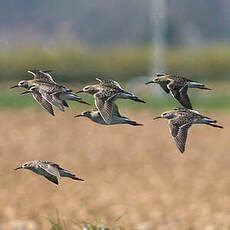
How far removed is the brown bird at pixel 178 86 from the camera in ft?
16.7

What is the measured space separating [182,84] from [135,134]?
2845cm

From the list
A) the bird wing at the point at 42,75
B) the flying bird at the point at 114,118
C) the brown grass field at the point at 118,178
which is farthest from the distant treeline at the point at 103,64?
the flying bird at the point at 114,118

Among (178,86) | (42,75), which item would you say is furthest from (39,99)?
(178,86)

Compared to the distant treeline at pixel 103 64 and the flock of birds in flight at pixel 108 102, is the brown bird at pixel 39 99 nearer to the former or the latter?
the flock of birds in flight at pixel 108 102

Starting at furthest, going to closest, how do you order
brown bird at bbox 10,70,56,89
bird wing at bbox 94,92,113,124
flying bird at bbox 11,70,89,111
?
brown bird at bbox 10,70,56,89
flying bird at bbox 11,70,89,111
bird wing at bbox 94,92,113,124

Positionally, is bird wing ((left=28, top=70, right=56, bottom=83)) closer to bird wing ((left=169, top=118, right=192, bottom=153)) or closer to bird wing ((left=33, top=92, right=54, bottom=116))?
bird wing ((left=33, top=92, right=54, bottom=116))

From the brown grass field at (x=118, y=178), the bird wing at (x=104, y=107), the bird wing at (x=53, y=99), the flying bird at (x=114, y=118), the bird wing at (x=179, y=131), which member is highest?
the bird wing at (x=53, y=99)

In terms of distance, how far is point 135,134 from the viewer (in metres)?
33.7

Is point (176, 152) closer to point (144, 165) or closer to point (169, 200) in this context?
point (144, 165)

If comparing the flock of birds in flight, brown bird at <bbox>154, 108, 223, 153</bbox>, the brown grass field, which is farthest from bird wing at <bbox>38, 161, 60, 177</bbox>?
the brown grass field

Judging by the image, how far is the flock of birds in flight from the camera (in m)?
4.90

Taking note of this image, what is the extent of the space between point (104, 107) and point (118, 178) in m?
17.3

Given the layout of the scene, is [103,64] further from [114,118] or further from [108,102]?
[108,102]

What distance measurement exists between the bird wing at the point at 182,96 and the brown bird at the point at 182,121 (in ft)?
0.13
